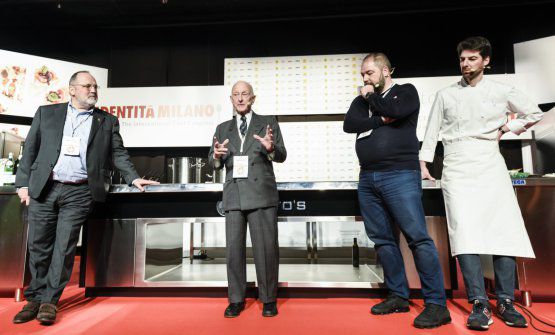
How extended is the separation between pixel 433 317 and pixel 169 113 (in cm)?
329

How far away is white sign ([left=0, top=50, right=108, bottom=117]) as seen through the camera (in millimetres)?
3699

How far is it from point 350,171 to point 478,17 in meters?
2.52

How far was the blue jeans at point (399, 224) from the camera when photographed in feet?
6.00

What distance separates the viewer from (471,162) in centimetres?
185

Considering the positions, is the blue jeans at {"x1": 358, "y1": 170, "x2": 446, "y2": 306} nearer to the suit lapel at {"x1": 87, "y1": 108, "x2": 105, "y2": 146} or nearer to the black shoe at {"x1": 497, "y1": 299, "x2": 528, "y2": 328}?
the black shoe at {"x1": 497, "y1": 299, "x2": 528, "y2": 328}

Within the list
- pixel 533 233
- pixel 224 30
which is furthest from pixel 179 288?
pixel 224 30

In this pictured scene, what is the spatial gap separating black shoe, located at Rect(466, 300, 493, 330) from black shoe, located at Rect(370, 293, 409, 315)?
37cm

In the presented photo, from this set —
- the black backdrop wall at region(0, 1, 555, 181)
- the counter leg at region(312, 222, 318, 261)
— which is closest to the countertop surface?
the counter leg at region(312, 222, 318, 261)

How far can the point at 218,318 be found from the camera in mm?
1970

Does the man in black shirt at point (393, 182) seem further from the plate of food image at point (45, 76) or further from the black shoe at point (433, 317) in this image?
the plate of food image at point (45, 76)

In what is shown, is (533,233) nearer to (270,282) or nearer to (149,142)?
(270,282)

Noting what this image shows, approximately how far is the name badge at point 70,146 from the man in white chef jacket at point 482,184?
2333 mm

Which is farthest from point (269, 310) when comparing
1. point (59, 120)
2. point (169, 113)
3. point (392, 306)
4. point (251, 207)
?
point (169, 113)

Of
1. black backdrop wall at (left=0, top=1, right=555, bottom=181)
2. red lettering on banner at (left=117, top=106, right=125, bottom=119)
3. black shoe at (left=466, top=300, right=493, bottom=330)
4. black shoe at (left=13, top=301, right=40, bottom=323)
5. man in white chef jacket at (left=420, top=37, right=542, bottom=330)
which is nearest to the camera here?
black shoe at (left=466, top=300, right=493, bottom=330)
